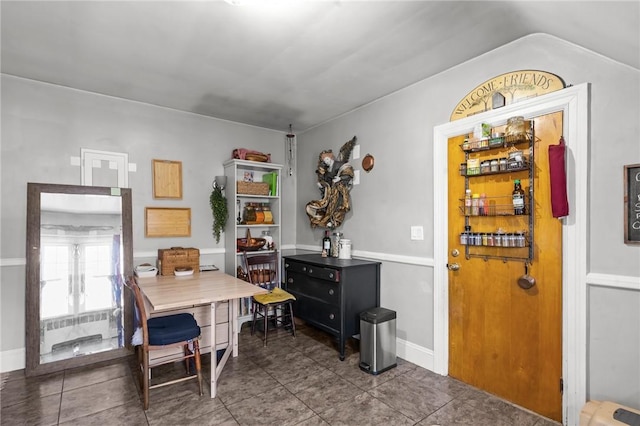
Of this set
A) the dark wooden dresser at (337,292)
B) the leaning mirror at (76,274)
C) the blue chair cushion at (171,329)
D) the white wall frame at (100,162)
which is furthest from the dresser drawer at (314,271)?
the white wall frame at (100,162)

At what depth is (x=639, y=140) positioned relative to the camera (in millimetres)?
1857

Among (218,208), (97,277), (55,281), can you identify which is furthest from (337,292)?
(55,281)

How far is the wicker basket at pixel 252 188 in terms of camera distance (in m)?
3.99

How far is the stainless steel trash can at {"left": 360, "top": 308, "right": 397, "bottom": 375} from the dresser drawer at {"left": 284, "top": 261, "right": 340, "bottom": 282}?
462 mm

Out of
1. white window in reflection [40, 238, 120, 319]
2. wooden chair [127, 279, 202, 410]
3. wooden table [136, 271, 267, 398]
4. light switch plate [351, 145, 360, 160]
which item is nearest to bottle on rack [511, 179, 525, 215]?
light switch plate [351, 145, 360, 160]

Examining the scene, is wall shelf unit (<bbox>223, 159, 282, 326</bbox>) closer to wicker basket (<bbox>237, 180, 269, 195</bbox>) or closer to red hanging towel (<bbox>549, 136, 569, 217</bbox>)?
wicker basket (<bbox>237, 180, 269, 195</bbox>)

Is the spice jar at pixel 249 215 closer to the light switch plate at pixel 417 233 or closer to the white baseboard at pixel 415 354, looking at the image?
the light switch plate at pixel 417 233

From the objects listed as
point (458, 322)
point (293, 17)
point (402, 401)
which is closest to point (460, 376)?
point (458, 322)

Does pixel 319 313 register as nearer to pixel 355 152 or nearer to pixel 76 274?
pixel 355 152

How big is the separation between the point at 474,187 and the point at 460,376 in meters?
1.65

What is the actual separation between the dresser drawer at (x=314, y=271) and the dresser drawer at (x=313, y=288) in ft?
0.15

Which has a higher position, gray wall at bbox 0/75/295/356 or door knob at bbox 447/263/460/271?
gray wall at bbox 0/75/295/356

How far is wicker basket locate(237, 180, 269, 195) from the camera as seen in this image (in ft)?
13.1

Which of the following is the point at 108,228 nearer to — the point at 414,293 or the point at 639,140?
the point at 414,293
